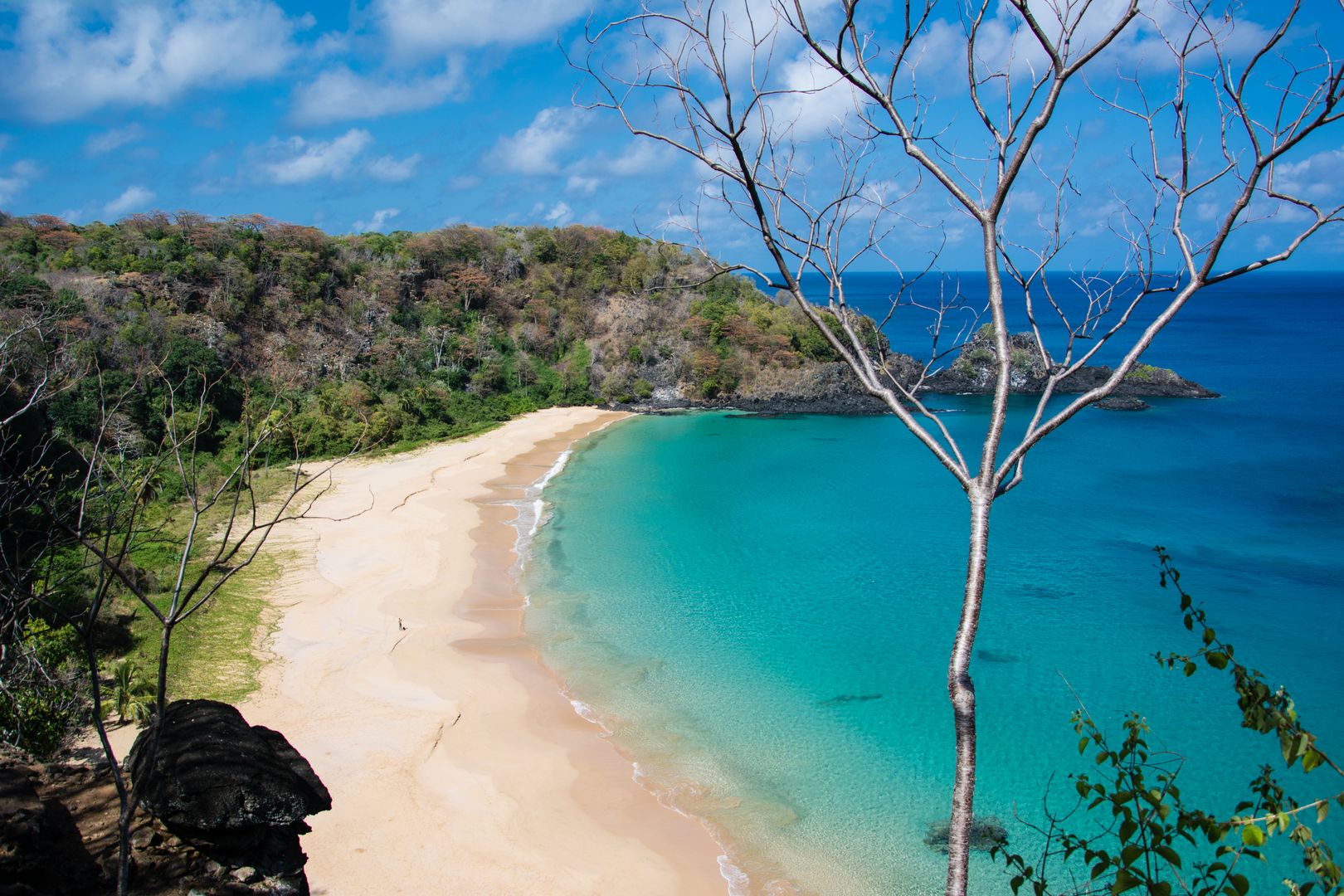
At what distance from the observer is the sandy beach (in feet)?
30.1

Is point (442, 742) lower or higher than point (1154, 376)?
lower

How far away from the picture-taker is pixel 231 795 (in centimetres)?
548

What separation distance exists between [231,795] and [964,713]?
4.99m

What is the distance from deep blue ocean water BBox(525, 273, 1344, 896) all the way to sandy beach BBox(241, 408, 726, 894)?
732mm

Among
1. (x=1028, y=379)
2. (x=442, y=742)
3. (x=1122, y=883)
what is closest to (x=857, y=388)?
(x=1028, y=379)

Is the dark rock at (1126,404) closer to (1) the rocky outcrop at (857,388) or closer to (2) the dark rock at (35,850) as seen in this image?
(1) the rocky outcrop at (857,388)

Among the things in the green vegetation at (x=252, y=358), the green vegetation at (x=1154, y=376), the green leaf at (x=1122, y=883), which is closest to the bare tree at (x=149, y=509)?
the green vegetation at (x=252, y=358)

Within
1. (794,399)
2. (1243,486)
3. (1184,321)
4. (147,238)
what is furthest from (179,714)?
(1184,321)

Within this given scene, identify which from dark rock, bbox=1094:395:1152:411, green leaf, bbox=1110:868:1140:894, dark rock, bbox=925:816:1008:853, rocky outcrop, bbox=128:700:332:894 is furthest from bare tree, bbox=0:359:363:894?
dark rock, bbox=1094:395:1152:411

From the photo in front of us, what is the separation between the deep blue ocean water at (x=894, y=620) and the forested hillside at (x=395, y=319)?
965 cm

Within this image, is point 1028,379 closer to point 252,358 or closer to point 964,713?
point 252,358


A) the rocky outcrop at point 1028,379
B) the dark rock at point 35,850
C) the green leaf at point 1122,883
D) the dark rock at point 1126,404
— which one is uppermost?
the rocky outcrop at point 1028,379

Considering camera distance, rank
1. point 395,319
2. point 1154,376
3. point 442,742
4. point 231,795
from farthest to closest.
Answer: point 1154,376 → point 395,319 → point 442,742 → point 231,795

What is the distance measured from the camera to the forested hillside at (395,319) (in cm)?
2856
